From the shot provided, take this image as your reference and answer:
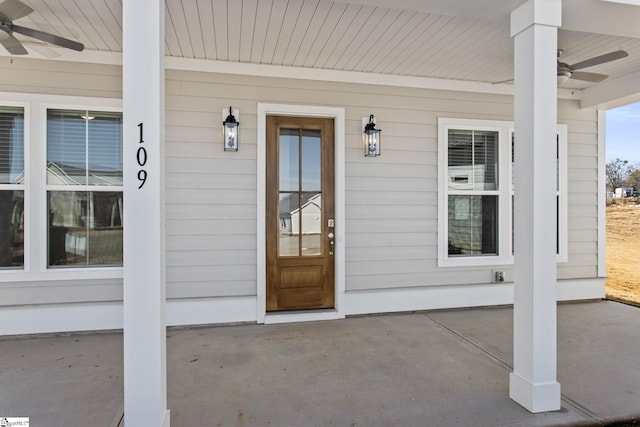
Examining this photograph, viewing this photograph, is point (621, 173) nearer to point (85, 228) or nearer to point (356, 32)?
point (356, 32)

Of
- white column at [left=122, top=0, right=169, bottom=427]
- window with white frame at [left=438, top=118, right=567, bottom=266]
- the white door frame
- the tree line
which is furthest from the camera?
the tree line

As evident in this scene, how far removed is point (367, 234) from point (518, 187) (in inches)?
81.8

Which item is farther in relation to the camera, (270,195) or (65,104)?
(270,195)

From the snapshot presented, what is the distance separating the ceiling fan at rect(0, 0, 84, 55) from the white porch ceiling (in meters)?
0.21

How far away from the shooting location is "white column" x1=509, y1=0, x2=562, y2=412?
235 centimetres

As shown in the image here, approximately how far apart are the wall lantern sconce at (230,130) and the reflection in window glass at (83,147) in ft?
3.62

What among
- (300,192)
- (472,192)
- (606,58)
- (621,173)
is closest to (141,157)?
(300,192)

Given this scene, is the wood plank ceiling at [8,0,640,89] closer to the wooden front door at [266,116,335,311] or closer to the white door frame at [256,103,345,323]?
the white door frame at [256,103,345,323]

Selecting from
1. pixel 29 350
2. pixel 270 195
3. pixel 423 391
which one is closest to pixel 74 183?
pixel 29 350

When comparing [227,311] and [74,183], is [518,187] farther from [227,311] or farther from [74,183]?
[74,183]

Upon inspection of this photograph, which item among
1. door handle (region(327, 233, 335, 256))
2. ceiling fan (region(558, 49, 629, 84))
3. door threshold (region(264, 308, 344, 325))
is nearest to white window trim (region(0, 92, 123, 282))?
door threshold (region(264, 308, 344, 325))

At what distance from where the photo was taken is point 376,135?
4.25 meters

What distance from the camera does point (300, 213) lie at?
14.0ft

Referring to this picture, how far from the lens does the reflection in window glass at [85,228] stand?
3777 mm
